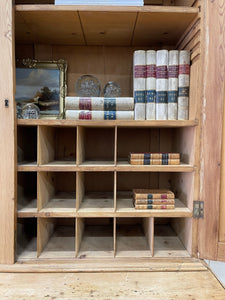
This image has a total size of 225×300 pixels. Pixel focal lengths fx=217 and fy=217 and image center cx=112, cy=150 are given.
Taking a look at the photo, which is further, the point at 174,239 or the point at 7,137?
the point at 174,239

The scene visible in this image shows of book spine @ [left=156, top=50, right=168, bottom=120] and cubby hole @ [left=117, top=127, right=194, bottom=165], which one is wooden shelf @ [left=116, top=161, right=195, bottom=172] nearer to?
book spine @ [left=156, top=50, right=168, bottom=120]

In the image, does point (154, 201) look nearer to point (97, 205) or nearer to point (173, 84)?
point (97, 205)

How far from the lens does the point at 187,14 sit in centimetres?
104

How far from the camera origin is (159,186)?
148cm

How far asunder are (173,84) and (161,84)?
6 cm

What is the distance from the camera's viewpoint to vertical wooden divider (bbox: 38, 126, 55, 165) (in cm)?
107

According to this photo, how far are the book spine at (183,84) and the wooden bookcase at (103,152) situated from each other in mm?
34

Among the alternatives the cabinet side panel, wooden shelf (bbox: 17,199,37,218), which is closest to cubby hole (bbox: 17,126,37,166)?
the cabinet side panel

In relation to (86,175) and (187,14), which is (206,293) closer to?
(86,175)

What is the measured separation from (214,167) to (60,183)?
3.16 ft

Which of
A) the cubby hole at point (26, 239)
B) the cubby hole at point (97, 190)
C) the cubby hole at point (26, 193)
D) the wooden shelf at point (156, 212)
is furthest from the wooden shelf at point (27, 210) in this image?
the wooden shelf at point (156, 212)

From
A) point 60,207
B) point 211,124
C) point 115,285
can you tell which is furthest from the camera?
point 60,207

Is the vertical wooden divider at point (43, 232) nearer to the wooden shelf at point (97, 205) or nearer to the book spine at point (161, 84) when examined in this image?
the wooden shelf at point (97, 205)

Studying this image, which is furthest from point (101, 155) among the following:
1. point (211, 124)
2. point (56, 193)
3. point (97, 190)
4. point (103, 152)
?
point (211, 124)
